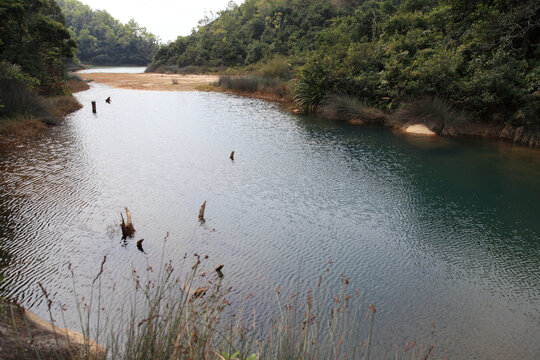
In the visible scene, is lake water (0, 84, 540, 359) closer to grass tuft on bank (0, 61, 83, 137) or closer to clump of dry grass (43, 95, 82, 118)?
grass tuft on bank (0, 61, 83, 137)

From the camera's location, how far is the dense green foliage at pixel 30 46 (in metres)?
14.0

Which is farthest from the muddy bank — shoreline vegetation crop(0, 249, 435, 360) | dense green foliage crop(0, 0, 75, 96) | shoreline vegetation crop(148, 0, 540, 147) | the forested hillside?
shoreline vegetation crop(148, 0, 540, 147)

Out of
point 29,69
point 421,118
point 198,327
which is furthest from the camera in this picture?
point 29,69

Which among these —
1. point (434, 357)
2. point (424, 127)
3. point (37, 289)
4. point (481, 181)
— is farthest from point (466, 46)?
point (37, 289)

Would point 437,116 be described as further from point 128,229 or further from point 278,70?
point 278,70

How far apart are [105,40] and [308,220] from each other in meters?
81.7

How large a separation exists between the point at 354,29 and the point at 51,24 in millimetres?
15384

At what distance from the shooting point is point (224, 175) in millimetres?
10180

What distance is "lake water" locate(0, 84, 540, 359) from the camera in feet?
17.0

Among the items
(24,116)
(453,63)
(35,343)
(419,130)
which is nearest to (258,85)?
(419,130)

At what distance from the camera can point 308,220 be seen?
302 inches

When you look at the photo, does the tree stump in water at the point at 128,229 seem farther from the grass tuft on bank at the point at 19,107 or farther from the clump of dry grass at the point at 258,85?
the clump of dry grass at the point at 258,85

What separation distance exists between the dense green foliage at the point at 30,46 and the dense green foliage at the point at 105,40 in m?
56.7

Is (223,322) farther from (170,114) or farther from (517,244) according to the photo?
(170,114)
